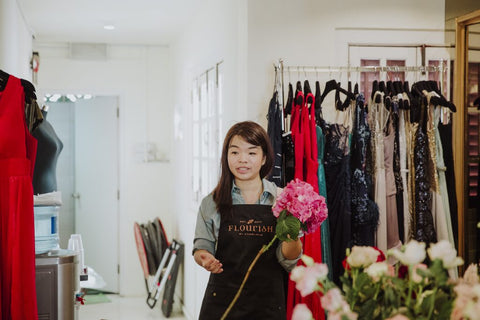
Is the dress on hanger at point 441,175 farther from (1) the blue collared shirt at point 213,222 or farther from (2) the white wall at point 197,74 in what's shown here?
(1) the blue collared shirt at point 213,222

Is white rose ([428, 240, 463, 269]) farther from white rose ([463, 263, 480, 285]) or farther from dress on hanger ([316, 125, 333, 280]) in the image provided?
dress on hanger ([316, 125, 333, 280])

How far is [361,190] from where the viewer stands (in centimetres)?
319

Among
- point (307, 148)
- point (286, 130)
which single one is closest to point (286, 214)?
point (307, 148)

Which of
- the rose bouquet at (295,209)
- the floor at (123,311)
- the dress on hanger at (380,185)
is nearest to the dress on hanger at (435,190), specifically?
the dress on hanger at (380,185)

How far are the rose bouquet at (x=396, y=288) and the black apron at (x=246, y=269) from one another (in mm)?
1186

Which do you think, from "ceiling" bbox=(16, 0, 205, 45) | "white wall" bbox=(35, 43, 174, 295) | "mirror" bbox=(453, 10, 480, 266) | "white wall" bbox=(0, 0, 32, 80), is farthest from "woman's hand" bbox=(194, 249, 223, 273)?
"white wall" bbox=(35, 43, 174, 295)

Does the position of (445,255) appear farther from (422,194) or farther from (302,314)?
(422,194)

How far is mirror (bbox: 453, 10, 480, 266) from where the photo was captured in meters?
3.44

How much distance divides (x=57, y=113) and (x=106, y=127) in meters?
0.70

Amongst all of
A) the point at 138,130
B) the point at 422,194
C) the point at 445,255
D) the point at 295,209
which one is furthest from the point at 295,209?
the point at 138,130

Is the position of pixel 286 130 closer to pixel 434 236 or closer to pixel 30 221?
pixel 434 236

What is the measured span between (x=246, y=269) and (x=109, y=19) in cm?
350

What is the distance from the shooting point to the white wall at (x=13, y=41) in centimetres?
381

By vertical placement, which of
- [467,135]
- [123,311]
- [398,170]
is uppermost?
[467,135]
